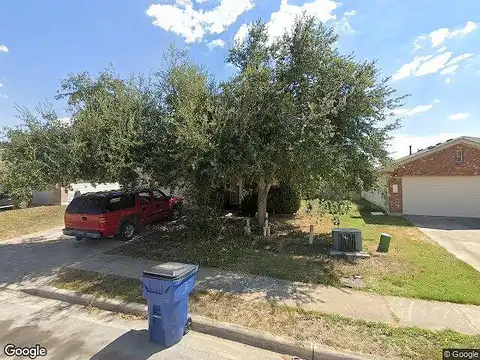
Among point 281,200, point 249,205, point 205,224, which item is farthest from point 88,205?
point 281,200

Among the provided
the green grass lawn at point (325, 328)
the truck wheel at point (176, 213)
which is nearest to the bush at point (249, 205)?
the truck wheel at point (176, 213)

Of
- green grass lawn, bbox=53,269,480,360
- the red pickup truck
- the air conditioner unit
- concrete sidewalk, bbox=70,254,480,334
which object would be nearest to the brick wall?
the air conditioner unit

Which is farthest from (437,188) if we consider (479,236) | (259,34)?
(259,34)

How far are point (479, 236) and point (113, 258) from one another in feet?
41.6

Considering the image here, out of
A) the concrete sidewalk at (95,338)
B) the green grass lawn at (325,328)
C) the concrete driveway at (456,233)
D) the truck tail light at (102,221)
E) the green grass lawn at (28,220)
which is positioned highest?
the truck tail light at (102,221)

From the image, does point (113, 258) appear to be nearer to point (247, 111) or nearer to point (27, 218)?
point (247, 111)

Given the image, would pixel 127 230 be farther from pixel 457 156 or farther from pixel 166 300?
pixel 457 156

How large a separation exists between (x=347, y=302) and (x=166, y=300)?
130 inches

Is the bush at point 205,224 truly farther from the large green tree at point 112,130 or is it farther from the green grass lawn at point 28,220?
the green grass lawn at point 28,220

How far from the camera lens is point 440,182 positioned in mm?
16406

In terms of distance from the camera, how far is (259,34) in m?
9.88

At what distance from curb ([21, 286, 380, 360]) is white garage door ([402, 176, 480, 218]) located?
1441 centimetres

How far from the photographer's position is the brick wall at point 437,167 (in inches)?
628

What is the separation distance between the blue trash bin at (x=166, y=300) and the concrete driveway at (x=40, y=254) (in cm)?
407
